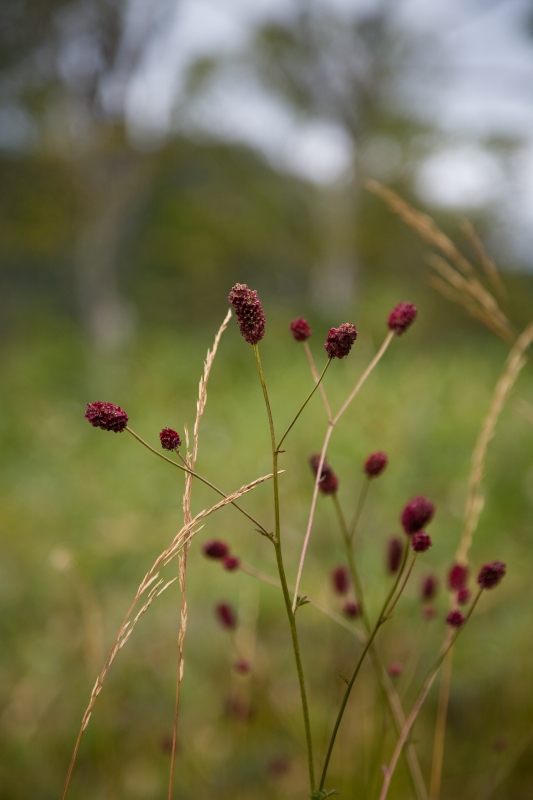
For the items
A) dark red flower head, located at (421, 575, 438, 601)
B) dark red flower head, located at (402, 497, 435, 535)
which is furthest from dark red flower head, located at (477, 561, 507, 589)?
dark red flower head, located at (421, 575, 438, 601)

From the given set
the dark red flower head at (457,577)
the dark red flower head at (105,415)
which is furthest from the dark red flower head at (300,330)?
the dark red flower head at (457,577)

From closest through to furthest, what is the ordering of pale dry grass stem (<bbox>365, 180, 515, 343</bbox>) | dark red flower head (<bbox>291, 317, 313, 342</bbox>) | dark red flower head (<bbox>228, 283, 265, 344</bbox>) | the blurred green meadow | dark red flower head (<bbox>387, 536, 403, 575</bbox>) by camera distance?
dark red flower head (<bbox>228, 283, 265, 344</bbox>)
dark red flower head (<bbox>291, 317, 313, 342</bbox>)
dark red flower head (<bbox>387, 536, 403, 575</bbox>)
pale dry grass stem (<bbox>365, 180, 515, 343</bbox>)
the blurred green meadow

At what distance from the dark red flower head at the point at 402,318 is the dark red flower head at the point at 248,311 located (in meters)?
0.14

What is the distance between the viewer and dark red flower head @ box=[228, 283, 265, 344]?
1.29ft

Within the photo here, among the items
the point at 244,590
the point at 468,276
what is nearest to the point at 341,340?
the point at 468,276

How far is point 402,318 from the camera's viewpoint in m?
0.49

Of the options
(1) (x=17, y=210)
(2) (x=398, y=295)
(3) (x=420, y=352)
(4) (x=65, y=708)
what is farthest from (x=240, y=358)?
(4) (x=65, y=708)

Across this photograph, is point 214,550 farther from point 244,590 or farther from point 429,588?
point 244,590

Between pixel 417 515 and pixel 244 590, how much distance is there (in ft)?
4.82

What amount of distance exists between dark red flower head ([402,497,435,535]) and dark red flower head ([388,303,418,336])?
138mm

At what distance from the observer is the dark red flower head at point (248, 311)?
393 millimetres

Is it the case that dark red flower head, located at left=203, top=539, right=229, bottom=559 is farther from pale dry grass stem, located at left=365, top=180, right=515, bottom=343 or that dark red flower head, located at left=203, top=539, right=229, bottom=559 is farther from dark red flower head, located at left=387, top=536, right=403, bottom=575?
pale dry grass stem, located at left=365, top=180, right=515, bottom=343

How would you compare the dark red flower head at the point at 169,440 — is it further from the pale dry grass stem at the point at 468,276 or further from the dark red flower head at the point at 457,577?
the pale dry grass stem at the point at 468,276

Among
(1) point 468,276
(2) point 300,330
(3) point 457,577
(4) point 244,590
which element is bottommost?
(4) point 244,590
